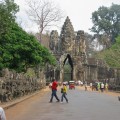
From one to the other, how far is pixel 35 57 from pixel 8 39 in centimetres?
687

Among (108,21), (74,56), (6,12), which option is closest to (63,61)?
(74,56)

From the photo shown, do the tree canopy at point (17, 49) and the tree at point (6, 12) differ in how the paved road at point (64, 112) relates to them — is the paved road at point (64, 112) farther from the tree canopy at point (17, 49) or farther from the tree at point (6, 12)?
the tree canopy at point (17, 49)

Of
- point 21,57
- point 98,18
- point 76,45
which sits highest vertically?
point 98,18

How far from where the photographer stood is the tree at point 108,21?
328 feet

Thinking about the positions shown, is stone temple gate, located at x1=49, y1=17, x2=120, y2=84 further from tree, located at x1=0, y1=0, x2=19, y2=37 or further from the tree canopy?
tree, located at x1=0, y1=0, x2=19, y2=37

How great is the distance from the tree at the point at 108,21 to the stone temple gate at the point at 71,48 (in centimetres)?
1267

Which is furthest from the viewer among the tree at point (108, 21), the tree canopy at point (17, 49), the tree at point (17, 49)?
the tree at point (108, 21)

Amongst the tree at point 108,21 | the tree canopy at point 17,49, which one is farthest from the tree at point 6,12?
the tree at point 108,21

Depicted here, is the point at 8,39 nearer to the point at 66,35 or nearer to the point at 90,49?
the point at 66,35

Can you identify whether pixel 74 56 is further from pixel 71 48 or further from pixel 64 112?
pixel 64 112

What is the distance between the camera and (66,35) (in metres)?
87.4

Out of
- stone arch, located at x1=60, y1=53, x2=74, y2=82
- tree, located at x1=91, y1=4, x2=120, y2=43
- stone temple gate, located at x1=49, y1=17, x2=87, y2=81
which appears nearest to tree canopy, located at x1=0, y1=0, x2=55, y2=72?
stone arch, located at x1=60, y1=53, x2=74, y2=82

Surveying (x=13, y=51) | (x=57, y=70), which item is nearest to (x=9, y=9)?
(x=13, y=51)

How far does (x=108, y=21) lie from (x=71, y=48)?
1717cm
